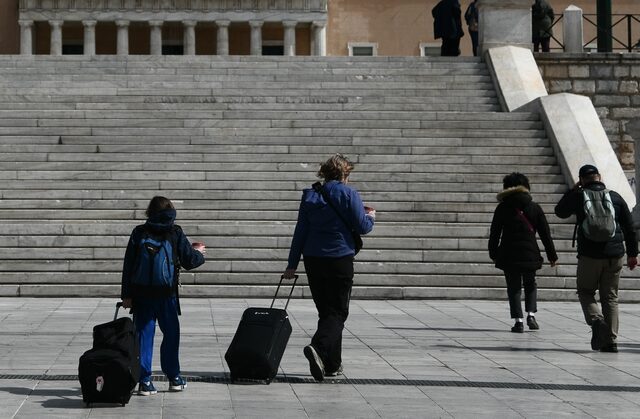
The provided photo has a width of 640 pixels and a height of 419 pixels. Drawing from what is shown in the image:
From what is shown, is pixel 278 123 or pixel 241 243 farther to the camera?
pixel 278 123

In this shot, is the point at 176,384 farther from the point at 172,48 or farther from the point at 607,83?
the point at 172,48

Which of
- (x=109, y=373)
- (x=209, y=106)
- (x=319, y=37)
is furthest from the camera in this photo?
(x=319, y=37)

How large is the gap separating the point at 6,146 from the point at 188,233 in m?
3.94

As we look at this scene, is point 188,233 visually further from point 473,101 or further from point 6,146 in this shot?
point 473,101

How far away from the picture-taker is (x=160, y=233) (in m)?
8.48

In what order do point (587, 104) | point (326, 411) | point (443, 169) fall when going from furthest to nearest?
point (587, 104)
point (443, 169)
point (326, 411)

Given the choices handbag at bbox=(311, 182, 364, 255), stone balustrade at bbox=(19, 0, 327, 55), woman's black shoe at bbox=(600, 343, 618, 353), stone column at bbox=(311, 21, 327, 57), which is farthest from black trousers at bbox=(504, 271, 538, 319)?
stone balustrade at bbox=(19, 0, 327, 55)

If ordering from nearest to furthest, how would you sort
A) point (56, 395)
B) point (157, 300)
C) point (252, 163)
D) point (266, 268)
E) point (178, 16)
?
1. point (56, 395)
2. point (157, 300)
3. point (266, 268)
4. point (252, 163)
5. point (178, 16)

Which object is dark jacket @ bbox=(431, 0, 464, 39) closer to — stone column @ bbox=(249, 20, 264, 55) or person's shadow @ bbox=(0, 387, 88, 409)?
person's shadow @ bbox=(0, 387, 88, 409)

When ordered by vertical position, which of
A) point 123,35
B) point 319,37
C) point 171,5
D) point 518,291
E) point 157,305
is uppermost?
point 171,5

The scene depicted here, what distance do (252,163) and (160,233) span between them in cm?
996

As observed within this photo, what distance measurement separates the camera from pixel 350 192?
9.12m

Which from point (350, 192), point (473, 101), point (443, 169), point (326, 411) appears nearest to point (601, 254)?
point (350, 192)

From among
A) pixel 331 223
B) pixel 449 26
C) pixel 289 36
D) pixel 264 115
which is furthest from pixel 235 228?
pixel 289 36
